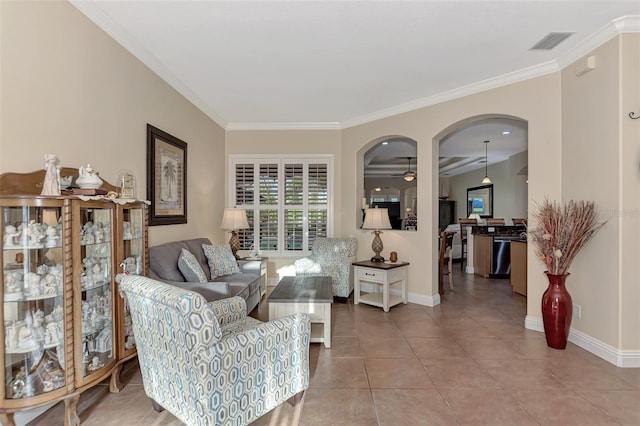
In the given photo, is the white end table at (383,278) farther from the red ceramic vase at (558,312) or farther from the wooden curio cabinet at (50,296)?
the wooden curio cabinet at (50,296)

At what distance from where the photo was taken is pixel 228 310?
246 cm

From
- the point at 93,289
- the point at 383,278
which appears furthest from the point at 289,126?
the point at 93,289

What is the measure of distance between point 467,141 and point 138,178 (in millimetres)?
6261

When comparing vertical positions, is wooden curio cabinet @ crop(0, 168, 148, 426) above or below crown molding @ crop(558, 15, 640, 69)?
below

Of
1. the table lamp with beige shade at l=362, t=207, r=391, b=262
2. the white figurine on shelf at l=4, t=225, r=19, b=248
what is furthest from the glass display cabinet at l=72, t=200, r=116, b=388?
the table lamp with beige shade at l=362, t=207, r=391, b=262

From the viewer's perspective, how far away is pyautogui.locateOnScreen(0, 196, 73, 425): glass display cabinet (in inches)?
66.4

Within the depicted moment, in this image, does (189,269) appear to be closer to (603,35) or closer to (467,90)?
(467,90)

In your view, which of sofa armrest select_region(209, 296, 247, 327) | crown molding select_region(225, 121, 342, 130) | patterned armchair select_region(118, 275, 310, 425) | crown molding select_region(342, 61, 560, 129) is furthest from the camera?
crown molding select_region(225, 121, 342, 130)

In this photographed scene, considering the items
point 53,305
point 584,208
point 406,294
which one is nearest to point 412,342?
point 406,294

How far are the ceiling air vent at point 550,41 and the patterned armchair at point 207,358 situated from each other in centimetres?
332

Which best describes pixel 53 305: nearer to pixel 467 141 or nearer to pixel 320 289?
pixel 320 289

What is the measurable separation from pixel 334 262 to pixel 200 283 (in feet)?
7.60

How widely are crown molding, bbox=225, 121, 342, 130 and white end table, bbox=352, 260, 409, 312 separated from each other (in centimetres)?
251

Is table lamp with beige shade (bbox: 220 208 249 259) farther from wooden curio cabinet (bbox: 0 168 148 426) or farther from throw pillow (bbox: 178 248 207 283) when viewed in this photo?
wooden curio cabinet (bbox: 0 168 148 426)
